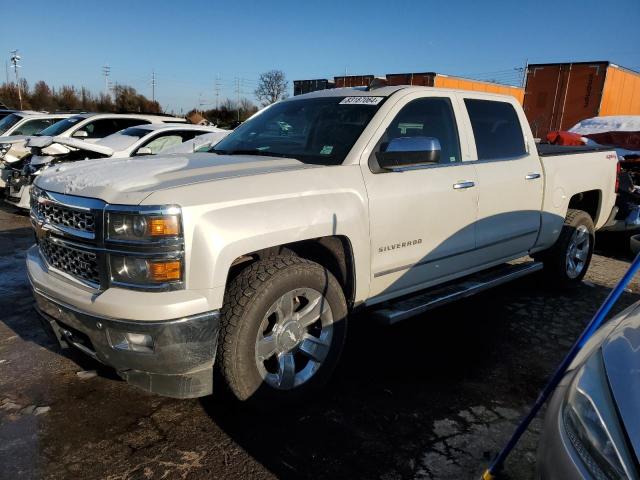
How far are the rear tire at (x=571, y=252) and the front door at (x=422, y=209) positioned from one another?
1713 millimetres

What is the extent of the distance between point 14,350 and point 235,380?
206cm

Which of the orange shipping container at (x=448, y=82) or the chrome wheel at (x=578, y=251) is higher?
the orange shipping container at (x=448, y=82)

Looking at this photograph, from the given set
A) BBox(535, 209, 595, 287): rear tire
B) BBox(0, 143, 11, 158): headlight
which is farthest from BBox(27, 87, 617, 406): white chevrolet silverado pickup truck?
BBox(0, 143, 11, 158): headlight

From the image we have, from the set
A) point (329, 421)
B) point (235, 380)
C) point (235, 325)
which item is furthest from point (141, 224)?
point (329, 421)

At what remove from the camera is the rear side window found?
4.19m

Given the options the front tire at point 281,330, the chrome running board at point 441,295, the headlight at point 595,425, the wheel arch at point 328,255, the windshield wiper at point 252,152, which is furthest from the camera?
the windshield wiper at point 252,152

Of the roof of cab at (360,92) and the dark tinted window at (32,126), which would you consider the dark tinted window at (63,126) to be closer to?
the dark tinted window at (32,126)

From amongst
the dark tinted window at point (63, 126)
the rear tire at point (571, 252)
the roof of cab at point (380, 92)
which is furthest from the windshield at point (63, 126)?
the rear tire at point (571, 252)

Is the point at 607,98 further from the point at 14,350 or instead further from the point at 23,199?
the point at 14,350

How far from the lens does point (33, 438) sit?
8.91 feet

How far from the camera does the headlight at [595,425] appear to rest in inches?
56.5

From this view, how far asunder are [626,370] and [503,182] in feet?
8.95

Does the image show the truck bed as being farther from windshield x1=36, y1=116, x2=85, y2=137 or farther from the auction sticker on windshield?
windshield x1=36, y1=116, x2=85, y2=137

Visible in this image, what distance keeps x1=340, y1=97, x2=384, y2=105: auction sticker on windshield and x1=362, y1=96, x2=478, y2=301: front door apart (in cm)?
16
